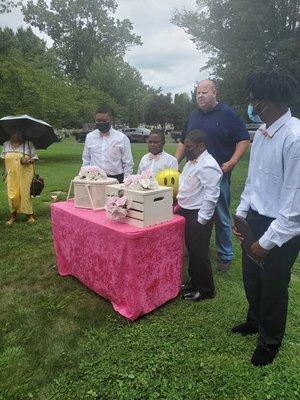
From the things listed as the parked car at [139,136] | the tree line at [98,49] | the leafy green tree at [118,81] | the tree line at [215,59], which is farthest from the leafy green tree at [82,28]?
the tree line at [215,59]

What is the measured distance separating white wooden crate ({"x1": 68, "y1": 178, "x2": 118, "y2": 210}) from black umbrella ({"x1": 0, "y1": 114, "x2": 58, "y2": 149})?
9.27 ft

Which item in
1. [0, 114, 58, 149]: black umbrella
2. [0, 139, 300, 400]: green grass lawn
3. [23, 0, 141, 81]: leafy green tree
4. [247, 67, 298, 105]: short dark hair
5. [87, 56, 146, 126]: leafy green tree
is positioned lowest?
[0, 139, 300, 400]: green grass lawn

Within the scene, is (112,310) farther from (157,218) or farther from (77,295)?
(157,218)

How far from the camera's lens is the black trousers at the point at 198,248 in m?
3.49

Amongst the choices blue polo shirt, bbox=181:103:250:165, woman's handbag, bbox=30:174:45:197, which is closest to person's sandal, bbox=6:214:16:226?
woman's handbag, bbox=30:174:45:197

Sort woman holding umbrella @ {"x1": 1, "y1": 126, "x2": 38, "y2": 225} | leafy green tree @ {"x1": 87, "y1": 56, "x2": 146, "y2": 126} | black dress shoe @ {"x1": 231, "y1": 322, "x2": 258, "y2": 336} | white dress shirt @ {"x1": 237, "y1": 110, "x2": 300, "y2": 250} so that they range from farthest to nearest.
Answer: leafy green tree @ {"x1": 87, "y1": 56, "x2": 146, "y2": 126} → woman holding umbrella @ {"x1": 1, "y1": 126, "x2": 38, "y2": 225} → black dress shoe @ {"x1": 231, "y1": 322, "x2": 258, "y2": 336} → white dress shirt @ {"x1": 237, "y1": 110, "x2": 300, "y2": 250}

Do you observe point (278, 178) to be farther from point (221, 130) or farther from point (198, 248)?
point (221, 130)

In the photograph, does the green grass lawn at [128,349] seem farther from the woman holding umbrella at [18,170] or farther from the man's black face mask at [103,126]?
the woman holding umbrella at [18,170]

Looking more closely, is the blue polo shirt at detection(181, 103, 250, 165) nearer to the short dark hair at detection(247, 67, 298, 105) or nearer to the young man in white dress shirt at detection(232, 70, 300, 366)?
the young man in white dress shirt at detection(232, 70, 300, 366)

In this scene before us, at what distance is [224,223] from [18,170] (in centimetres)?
404

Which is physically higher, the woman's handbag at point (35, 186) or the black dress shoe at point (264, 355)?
the woman's handbag at point (35, 186)

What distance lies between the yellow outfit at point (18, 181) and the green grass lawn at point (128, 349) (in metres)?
2.59

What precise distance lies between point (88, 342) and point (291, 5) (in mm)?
19298

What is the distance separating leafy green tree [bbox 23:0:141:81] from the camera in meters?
45.1
